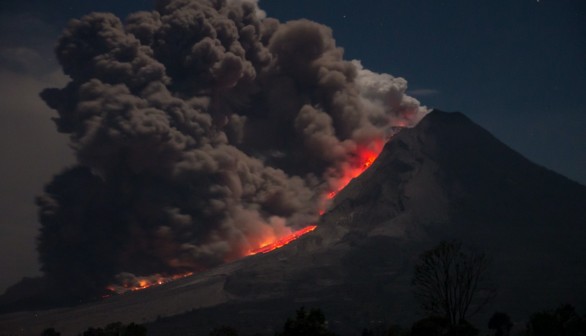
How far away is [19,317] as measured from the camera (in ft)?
290

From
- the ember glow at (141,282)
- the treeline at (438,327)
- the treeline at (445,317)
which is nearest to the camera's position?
the treeline at (438,327)

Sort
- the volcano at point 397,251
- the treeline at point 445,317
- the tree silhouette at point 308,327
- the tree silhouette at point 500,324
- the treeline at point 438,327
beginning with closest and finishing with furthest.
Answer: the tree silhouette at point 308,327 < the treeline at point 438,327 < the treeline at point 445,317 < the tree silhouette at point 500,324 < the volcano at point 397,251

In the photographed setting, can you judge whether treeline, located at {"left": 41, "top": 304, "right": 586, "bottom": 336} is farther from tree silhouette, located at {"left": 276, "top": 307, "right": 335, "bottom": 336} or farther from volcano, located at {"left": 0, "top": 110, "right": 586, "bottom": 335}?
volcano, located at {"left": 0, "top": 110, "right": 586, "bottom": 335}

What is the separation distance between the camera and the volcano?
251ft

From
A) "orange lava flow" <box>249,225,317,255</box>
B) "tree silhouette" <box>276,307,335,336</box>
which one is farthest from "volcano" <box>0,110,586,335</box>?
"tree silhouette" <box>276,307,335,336</box>

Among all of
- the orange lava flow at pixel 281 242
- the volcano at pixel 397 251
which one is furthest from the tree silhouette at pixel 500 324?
the orange lava flow at pixel 281 242

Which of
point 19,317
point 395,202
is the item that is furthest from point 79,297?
point 395,202

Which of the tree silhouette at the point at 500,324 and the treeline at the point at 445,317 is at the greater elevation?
the treeline at the point at 445,317

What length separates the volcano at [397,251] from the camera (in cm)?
7662

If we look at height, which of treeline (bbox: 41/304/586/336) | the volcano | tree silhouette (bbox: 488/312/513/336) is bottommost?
tree silhouette (bbox: 488/312/513/336)

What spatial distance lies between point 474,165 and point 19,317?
2896 inches

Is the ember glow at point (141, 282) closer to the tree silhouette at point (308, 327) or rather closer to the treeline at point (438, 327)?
the treeline at point (438, 327)

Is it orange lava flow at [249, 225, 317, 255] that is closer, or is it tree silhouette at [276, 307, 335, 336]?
tree silhouette at [276, 307, 335, 336]

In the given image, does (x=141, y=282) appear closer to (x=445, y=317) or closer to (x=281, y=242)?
(x=281, y=242)
